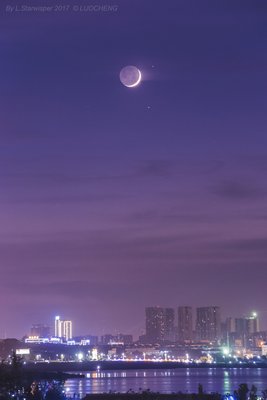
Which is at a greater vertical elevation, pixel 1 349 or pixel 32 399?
pixel 1 349

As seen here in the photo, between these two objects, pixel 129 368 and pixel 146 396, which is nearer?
pixel 146 396

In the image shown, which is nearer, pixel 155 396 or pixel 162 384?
pixel 155 396

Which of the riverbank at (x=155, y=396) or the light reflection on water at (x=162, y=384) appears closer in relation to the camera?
the riverbank at (x=155, y=396)

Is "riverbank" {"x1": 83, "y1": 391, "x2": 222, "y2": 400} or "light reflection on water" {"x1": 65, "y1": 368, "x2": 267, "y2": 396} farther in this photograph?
"light reflection on water" {"x1": 65, "y1": 368, "x2": 267, "y2": 396}

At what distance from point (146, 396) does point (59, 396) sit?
38.8ft

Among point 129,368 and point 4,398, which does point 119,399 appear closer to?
point 4,398

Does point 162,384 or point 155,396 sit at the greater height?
point 162,384

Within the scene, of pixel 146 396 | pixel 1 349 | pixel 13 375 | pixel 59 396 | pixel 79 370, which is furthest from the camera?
pixel 79 370

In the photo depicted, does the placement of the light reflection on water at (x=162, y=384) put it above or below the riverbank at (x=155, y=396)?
above

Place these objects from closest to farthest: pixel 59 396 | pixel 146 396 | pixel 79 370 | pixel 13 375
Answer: pixel 146 396 → pixel 13 375 → pixel 59 396 → pixel 79 370

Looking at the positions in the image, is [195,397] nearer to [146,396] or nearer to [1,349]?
[146,396]

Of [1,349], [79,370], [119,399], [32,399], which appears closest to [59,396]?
[32,399]

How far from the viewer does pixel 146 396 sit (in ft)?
156

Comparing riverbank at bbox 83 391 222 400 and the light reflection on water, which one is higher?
the light reflection on water
